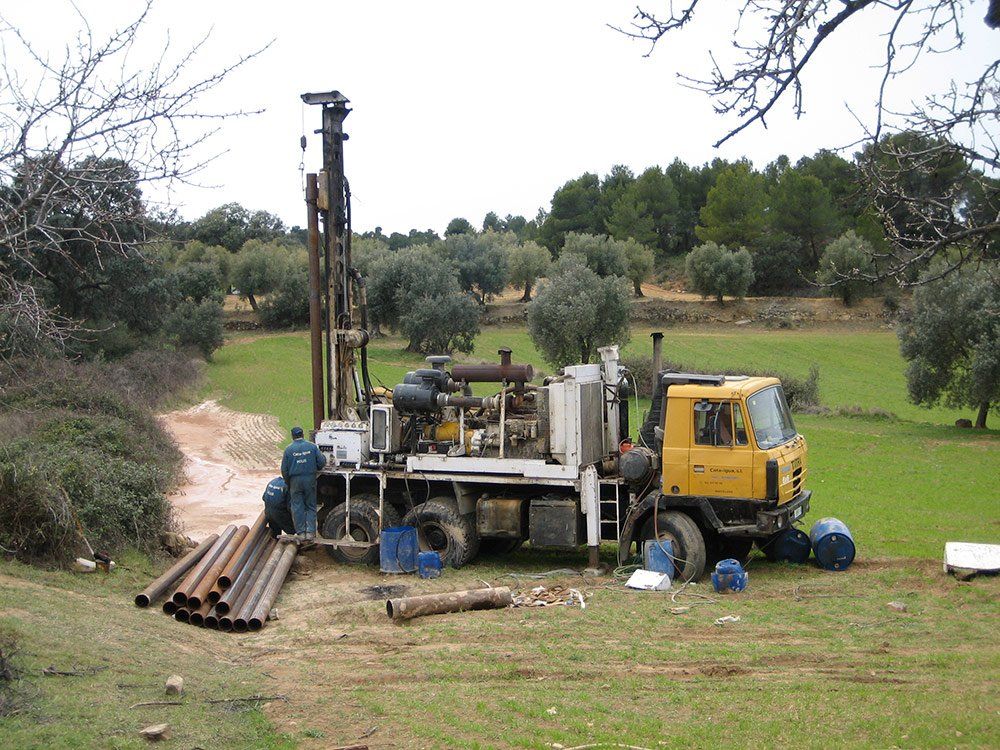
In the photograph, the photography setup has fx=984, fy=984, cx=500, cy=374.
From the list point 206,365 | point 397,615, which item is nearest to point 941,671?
point 397,615

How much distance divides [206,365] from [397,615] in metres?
40.5

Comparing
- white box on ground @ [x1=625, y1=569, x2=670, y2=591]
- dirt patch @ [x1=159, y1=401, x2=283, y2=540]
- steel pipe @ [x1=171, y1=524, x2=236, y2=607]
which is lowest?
dirt patch @ [x1=159, y1=401, x2=283, y2=540]

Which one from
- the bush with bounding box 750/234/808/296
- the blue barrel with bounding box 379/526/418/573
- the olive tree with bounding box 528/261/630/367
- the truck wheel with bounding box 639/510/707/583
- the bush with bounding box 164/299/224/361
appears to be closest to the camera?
the truck wheel with bounding box 639/510/707/583

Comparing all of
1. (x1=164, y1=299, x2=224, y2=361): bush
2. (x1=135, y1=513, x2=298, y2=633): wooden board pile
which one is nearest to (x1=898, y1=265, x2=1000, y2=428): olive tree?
(x1=135, y1=513, x2=298, y2=633): wooden board pile

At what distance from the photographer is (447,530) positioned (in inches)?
581

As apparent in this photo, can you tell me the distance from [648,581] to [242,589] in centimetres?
535

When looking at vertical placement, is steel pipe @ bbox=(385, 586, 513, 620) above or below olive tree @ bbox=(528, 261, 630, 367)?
below

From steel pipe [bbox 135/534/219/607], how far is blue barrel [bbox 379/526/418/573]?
2.66 m

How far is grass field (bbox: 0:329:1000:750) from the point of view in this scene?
303 inches

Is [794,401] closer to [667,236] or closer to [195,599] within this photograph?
[195,599]

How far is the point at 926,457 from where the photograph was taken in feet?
96.8

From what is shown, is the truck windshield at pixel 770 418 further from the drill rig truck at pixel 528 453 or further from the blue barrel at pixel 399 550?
the blue barrel at pixel 399 550

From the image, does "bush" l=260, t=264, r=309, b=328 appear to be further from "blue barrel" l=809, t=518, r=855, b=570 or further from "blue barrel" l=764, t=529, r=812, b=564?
"blue barrel" l=809, t=518, r=855, b=570

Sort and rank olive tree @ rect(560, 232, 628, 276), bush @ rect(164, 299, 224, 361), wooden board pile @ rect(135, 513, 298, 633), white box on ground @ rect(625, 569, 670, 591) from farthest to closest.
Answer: olive tree @ rect(560, 232, 628, 276)
bush @ rect(164, 299, 224, 361)
white box on ground @ rect(625, 569, 670, 591)
wooden board pile @ rect(135, 513, 298, 633)
